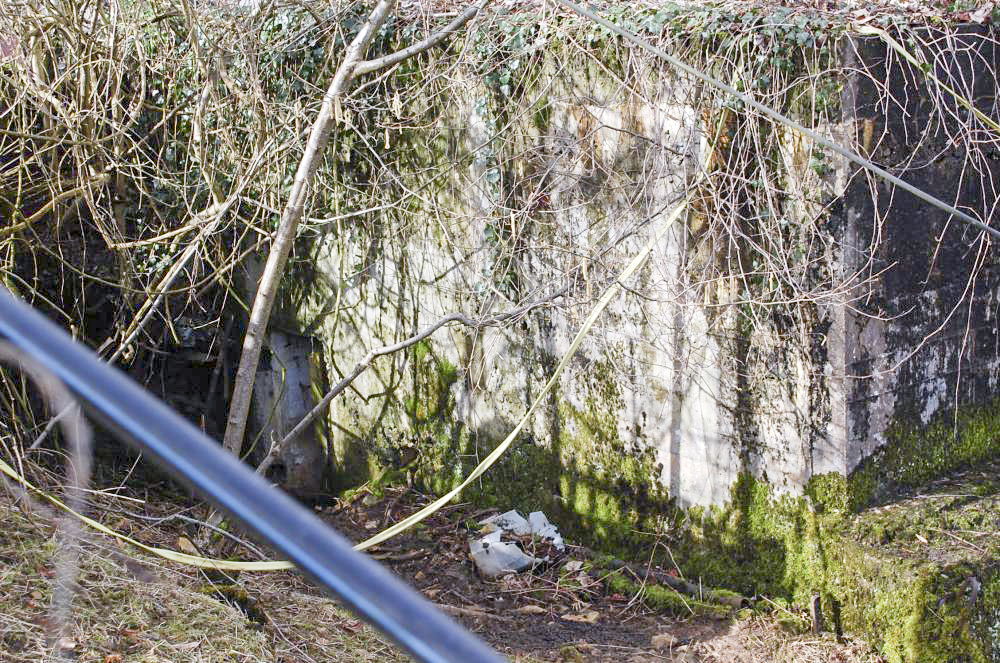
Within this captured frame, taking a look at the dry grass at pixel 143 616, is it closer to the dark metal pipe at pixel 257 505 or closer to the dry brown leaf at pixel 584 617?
the dry brown leaf at pixel 584 617

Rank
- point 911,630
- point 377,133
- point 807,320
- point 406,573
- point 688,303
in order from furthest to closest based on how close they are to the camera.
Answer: point 377,133, point 406,573, point 688,303, point 807,320, point 911,630

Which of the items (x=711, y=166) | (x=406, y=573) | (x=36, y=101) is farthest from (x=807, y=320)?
(x=36, y=101)

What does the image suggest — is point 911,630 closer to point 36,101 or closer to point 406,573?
point 406,573

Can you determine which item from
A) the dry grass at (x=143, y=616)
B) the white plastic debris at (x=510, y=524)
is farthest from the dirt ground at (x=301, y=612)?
the white plastic debris at (x=510, y=524)

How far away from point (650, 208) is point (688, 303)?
51 centimetres

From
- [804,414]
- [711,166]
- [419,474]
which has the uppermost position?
[711,166]

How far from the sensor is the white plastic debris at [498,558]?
16.9ft

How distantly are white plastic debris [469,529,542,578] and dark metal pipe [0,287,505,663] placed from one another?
4.60 meters

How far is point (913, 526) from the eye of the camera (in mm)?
4254

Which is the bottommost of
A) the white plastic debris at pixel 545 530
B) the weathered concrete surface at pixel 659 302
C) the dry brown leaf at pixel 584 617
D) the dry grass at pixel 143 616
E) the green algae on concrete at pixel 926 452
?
the dry brown leaf at pixel 584 617

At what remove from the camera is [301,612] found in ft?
14.2

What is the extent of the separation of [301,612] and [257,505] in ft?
12.8

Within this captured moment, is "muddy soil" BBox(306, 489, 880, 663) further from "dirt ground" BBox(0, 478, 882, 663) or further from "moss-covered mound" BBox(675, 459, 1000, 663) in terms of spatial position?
"moss-covered mound" BBox(675, 459, 1000, 663)

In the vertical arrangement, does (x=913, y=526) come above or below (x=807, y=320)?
below
